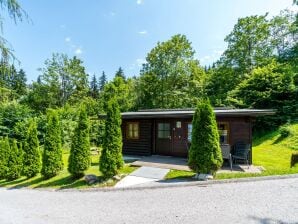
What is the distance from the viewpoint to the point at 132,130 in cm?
1240

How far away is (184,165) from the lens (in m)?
9.12

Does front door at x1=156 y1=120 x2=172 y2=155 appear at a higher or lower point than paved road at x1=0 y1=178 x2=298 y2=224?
higher

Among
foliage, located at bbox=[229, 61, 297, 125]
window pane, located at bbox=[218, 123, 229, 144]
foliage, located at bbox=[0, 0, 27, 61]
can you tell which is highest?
foliage, located at bbox=[229, 61, 297, 125]

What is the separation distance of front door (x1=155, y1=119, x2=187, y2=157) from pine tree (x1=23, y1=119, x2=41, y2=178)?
554 centimetres

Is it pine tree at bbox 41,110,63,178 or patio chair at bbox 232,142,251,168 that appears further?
patio chair at bbox 232,142,251,168

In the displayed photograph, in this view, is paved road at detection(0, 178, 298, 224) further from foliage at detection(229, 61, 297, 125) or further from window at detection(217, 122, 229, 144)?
foliage at detection(229, 61, 297, 125)

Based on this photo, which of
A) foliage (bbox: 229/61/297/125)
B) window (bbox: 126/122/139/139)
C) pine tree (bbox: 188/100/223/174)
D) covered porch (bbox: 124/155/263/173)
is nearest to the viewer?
pine tree (bbox: 188/100/223/174)

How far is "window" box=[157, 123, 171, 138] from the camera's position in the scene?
11.5 metres

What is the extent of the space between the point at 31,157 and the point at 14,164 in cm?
95

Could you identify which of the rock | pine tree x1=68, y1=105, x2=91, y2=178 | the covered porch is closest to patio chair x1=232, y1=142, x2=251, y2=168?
the covered porch

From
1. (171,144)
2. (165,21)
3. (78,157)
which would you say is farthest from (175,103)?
(78,157)

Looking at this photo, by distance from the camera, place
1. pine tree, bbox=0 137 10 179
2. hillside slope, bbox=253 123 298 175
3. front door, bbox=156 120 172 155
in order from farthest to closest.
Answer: front door, bbox=156 120 172 155
hillside slope, bbox=253 123 298 175
pine tree, bbox=0 137 10 179

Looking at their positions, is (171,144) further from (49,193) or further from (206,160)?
(49,193)

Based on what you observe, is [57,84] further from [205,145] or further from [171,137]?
[205,145]
